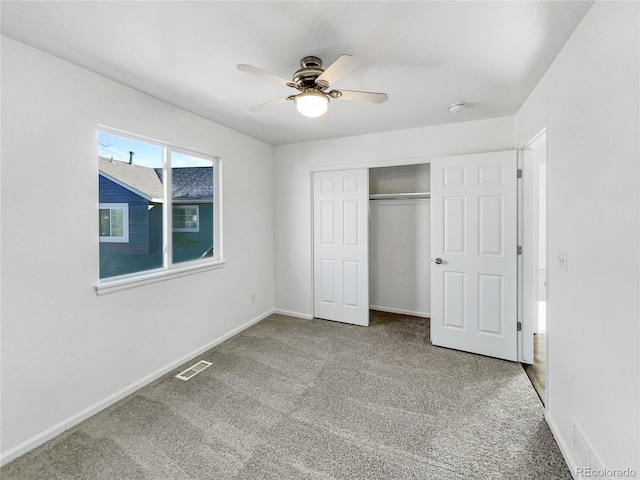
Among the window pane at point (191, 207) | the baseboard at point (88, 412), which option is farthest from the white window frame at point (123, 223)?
the baseboard at point (88, 412)

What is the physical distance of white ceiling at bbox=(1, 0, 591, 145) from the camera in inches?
58.4

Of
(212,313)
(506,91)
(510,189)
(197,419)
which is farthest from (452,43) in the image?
(212,313)

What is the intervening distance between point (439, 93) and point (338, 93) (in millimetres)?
1083

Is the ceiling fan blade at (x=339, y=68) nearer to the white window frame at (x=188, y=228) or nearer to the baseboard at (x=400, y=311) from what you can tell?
the white window frame at (x=188, y=228)

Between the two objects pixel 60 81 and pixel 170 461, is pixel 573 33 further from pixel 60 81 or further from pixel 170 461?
pixel 170 461

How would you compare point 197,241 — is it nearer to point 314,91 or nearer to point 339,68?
point 314,91

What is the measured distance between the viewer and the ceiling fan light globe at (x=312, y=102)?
1866mm

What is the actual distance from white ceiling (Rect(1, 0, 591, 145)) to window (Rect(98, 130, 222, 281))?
565 millimetres

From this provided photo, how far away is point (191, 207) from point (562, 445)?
11.5 feet

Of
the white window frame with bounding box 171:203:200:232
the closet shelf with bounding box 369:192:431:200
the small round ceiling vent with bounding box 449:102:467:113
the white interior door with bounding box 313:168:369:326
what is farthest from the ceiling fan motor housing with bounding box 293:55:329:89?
the closet shelf with bounding box 369:192:431:200

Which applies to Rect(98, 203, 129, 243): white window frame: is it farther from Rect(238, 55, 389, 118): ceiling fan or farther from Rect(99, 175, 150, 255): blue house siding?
Rect(238, 55, 389, 118): ceiling fan

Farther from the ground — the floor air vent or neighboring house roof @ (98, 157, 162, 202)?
neighboring house roof @ (98, 157, 162, 202)

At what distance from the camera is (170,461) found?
5.64 ft

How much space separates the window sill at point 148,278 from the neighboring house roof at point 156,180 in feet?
2.25
